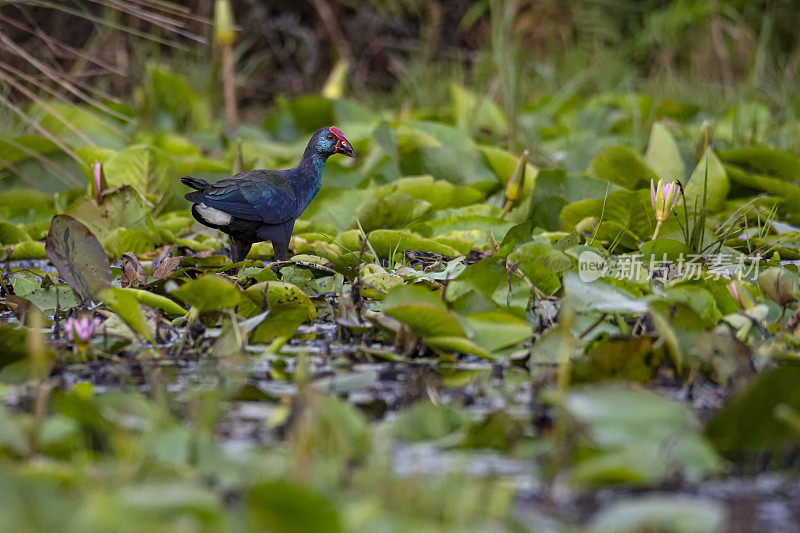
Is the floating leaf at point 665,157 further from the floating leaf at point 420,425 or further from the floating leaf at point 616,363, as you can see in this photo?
the floating leaf at point 420,425

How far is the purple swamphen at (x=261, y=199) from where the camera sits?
8.57 feet

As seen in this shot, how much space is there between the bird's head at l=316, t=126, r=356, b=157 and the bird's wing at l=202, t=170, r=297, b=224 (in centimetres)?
23

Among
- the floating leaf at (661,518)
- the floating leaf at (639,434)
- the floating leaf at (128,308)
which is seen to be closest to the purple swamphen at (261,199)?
the floating leaf at (128,308)

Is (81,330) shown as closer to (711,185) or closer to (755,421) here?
(755,421)

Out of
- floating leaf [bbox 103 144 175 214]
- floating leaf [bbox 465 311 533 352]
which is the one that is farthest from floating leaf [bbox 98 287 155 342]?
floating leaf [bbox 103 144 175 214]

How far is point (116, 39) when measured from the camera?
22.0 ft

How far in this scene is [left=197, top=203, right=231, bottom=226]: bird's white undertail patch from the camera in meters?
2.60

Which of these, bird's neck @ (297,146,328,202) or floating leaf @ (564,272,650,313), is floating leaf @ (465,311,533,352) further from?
bird's neck @ (297,146,328,202)

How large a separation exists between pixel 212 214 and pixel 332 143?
530mm

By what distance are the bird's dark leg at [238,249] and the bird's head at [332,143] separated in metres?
0.38

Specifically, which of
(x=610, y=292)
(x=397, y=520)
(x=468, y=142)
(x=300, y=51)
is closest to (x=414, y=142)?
(x=468, y=142)

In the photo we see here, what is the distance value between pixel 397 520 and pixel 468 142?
269 cm

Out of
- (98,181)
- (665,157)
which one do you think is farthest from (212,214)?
(665,157)

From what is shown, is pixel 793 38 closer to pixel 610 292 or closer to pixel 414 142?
pixel 414 142
